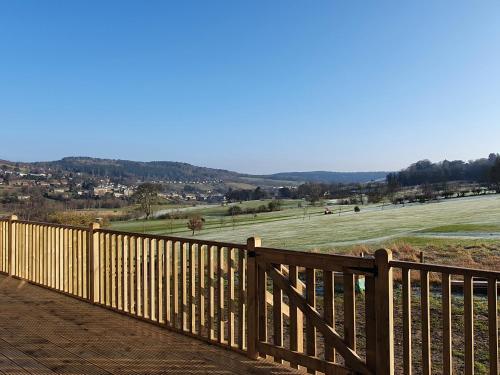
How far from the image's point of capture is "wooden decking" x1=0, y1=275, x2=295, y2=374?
352 centimetres

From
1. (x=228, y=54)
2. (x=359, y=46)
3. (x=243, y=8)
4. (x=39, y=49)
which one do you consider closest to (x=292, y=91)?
(x=228, y=54)

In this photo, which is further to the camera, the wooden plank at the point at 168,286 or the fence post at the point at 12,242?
the fence post at the point at 12,242

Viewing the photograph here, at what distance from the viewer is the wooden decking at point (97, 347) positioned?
11.5 ft

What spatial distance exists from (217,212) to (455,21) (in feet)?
96.8

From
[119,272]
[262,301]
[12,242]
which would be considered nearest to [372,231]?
[12,242]

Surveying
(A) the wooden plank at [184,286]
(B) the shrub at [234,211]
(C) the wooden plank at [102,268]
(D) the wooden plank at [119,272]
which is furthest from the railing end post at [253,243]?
(B) the shrub at [234,211]

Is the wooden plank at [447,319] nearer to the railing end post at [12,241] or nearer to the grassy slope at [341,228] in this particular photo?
the railing end post at [12,241]

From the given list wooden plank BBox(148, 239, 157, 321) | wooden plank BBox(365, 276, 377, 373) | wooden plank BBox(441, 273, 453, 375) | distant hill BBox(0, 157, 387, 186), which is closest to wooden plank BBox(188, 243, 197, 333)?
wooden plank BBox(148, 239, 157, 321)

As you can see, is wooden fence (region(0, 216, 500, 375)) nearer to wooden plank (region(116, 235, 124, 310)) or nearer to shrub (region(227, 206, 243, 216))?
wooden plank (region(116, 235, 124, 310))

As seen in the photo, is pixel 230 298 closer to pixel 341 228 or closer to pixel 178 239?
pixel 178 239

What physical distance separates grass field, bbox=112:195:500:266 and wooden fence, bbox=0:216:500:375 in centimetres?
1366

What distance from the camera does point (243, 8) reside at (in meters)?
17.4

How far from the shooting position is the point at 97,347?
13.1ft

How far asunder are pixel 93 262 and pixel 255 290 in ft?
8.32
